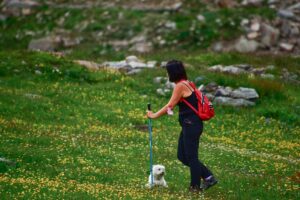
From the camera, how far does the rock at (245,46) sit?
133 ft

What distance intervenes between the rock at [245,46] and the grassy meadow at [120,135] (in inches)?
76.6

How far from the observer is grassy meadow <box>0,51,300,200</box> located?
16.5 m

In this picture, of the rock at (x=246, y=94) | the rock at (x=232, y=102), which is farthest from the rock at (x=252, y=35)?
the rock at (x=232, y=102)

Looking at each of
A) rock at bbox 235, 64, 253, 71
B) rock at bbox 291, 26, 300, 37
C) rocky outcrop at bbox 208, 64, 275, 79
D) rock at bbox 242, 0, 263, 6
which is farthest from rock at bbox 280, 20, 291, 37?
rock at bbox 235, 64, 253, 71

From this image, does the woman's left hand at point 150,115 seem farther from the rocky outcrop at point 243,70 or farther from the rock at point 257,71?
the rock at point 257,71

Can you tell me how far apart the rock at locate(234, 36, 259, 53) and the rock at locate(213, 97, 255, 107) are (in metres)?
10.6

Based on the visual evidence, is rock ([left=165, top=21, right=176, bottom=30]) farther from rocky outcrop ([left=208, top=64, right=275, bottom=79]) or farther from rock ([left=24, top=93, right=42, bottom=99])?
rock ([left=24, top=93, right=42, bottom=99])

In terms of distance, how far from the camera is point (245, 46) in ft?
133

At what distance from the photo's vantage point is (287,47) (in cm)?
4084

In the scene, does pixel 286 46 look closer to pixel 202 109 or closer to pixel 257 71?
pixel 257 71

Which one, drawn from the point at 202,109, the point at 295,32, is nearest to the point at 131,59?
the point at 295,32

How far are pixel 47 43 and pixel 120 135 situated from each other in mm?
22270

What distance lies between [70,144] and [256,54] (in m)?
20.9

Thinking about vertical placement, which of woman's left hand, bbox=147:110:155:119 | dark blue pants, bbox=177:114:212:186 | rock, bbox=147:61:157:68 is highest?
woman's left hand, bbox=147:110:155:119
